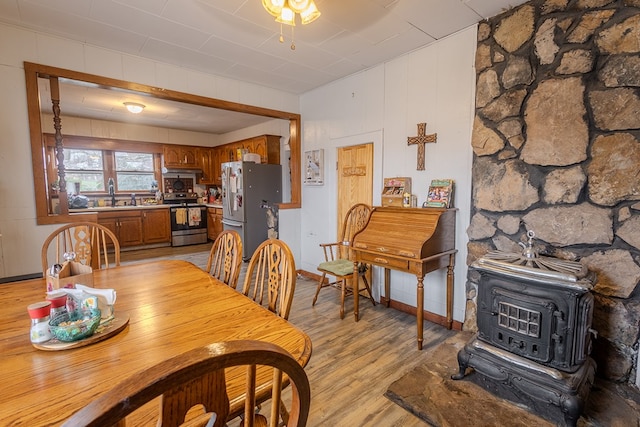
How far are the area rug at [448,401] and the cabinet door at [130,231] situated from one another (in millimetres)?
5588

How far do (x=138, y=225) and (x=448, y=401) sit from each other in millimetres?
5933

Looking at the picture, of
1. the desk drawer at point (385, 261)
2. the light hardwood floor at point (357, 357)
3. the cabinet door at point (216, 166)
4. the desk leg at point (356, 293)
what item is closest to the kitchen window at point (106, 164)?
the cabinet door at point (216, 166)

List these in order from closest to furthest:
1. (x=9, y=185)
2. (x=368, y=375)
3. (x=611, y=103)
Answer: (x=611, y=103), (x=368, y=375), (x=9, y=185)

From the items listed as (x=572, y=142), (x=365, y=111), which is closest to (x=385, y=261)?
(x=572, y=142)

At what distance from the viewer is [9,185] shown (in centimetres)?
243

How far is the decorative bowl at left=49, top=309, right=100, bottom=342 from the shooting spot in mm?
985

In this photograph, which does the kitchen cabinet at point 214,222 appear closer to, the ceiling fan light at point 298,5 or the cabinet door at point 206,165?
the cabinet door at point 206,165

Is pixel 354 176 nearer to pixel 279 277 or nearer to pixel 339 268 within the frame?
pixel 339 268

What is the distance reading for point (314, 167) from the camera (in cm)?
394

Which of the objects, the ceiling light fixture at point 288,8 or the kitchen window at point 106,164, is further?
the kitchen window at point 106,164

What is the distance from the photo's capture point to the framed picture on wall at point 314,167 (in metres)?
3.84

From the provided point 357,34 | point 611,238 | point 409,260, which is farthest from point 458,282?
point 357,34

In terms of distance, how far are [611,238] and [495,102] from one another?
3.87ft

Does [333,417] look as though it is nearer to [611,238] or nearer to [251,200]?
[611,238]
